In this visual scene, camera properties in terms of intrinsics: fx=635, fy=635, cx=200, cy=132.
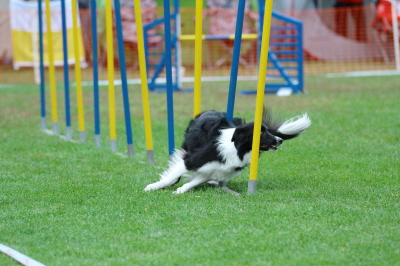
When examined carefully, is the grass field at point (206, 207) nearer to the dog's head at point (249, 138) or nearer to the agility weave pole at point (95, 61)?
the agility weave pole at point (95, 61)

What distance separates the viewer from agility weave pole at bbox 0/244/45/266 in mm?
3636

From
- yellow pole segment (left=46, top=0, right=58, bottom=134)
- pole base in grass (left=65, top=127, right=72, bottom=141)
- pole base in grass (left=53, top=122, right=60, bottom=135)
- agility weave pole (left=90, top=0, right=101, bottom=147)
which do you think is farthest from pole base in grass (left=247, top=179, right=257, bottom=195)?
pole base in grass (left=53, top=122, right=60, bottom=135)

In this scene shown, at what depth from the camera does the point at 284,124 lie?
558 centimetres

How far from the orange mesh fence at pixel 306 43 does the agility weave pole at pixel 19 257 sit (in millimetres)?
16339

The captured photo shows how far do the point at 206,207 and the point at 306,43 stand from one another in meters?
18.2

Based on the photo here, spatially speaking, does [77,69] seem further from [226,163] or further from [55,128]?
[226,163]

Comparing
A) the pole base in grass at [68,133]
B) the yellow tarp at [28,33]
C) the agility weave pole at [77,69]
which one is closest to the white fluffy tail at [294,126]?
the agility weave pole at [77,69]

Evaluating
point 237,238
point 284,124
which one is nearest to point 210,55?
point 284,124

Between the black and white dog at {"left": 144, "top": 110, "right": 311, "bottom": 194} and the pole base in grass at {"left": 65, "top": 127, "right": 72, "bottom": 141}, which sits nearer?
the black and white dog at {"left": 144, "top": 110, "right": 311, "bottom": 194}

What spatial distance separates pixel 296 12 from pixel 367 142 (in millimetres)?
15026

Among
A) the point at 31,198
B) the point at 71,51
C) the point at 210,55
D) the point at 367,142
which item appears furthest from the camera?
the point at 210,55

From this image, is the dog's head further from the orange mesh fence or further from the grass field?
the orange mesh fence

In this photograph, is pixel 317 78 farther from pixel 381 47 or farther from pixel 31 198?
pixel 31 198

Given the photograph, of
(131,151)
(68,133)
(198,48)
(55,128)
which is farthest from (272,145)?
(55,128)
